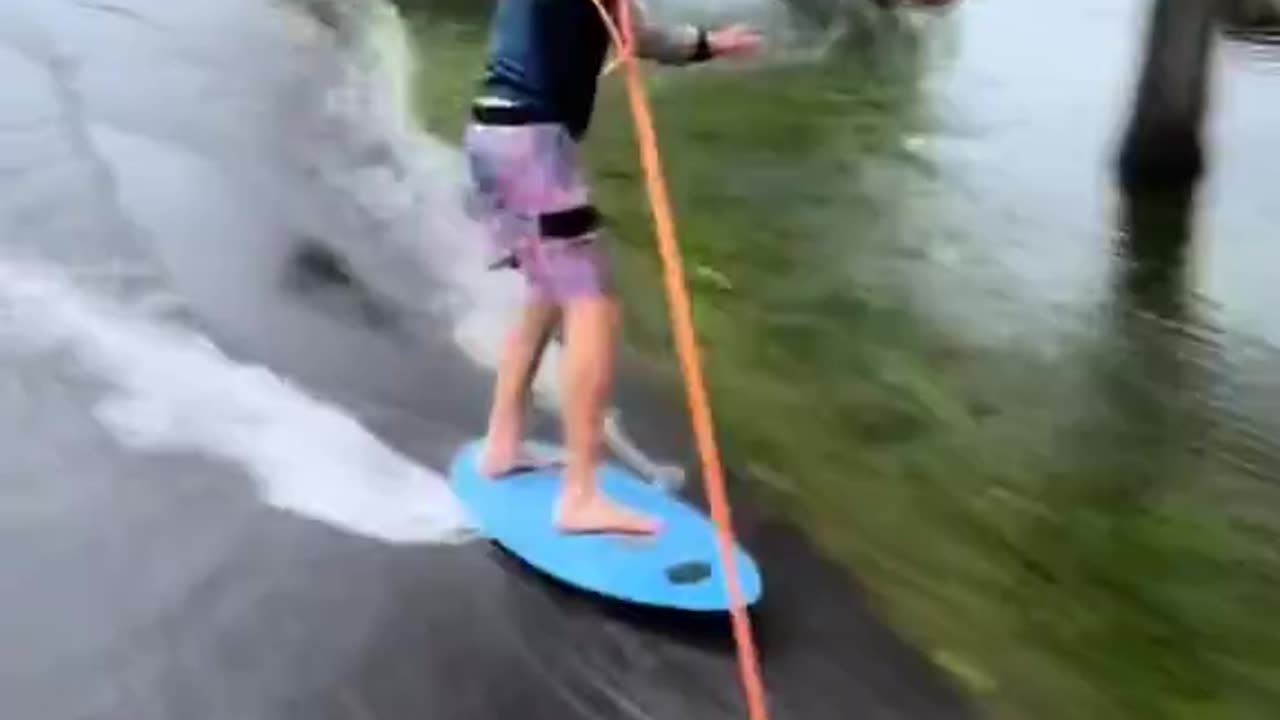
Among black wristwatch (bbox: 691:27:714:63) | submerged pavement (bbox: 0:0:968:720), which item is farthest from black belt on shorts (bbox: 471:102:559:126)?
submerged pavement (bbox: 0:0:968:720)

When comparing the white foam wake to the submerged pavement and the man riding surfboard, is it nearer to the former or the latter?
the submerged pavement

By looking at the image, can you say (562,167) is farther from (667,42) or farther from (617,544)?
Result: (617,544)

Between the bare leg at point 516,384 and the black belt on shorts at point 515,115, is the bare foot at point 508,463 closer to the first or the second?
the bare leg at point 516,384

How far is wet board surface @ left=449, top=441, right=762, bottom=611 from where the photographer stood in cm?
340

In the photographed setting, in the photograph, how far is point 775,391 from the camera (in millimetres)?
4438

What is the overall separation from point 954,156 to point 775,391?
2.17 meters

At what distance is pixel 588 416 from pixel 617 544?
24 cm

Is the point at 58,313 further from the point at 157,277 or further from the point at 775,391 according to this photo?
the point at 775,391

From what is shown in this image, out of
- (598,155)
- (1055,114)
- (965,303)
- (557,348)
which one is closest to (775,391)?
(557,348)

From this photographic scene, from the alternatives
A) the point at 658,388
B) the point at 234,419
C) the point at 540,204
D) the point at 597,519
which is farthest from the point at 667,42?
the point at 234,419

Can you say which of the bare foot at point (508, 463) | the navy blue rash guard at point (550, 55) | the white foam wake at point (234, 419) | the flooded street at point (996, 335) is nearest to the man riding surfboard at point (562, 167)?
the navy blue rash guard at point (550, 55)

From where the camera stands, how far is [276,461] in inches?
158

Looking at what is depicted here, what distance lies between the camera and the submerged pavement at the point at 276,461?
324 centimetres

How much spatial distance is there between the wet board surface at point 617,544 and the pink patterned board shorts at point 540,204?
1.39ft
